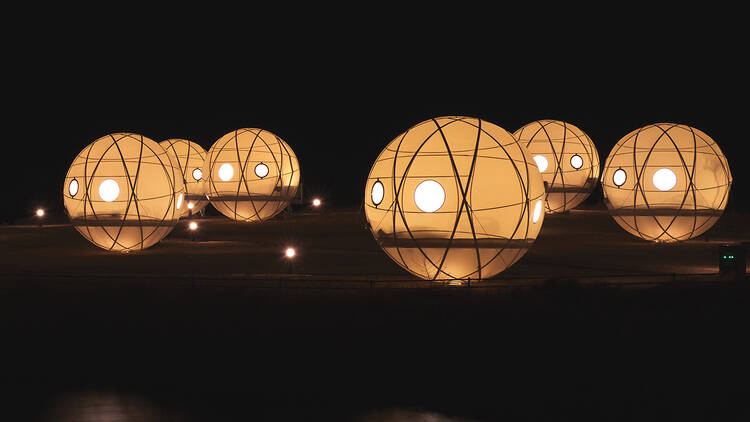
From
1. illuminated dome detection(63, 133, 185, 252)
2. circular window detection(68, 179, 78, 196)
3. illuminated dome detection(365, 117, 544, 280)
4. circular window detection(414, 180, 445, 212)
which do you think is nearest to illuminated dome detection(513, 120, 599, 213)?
illuminated dome detection(63, 133, 185, 252)

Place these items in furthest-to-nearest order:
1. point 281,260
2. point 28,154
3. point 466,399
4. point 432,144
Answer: point 28,154, point 281,260, point 432,144, point 466,399

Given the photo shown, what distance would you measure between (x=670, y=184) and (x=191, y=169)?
23.9 metres

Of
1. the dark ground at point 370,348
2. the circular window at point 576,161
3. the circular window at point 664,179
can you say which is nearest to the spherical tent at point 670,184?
the circular window at point 664,179

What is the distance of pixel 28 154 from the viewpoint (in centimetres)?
6831

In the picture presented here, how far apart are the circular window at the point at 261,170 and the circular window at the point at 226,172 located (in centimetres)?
109

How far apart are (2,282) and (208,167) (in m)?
21.9

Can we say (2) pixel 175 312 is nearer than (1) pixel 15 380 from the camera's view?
No

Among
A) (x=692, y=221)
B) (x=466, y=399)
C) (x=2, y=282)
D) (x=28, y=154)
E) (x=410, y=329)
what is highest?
(x=28, y=154)

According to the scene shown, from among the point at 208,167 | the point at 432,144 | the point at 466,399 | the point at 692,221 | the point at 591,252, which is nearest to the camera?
the point at 466,399

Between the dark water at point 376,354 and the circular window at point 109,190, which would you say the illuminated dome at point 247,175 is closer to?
the circular window at point 109,190

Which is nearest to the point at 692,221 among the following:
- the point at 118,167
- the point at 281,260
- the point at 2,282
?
the point at 281,260

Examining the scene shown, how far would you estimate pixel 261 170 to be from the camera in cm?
4325

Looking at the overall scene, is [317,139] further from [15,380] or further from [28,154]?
[15,380]

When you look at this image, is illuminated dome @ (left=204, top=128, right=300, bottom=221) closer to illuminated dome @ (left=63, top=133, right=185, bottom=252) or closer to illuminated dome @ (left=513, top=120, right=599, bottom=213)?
illuminated dome @ (left=513, top=120, right=599, bottom=213)
